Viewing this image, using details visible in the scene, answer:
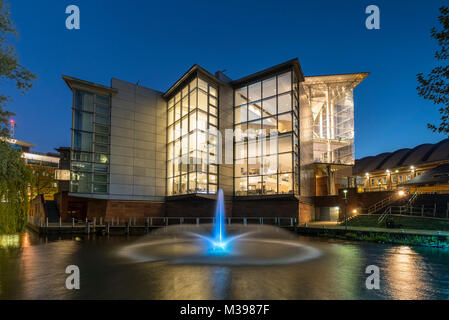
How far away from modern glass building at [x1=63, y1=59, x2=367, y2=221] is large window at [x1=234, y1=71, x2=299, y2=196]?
128 millimetres

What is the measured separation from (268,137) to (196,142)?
30.8ft

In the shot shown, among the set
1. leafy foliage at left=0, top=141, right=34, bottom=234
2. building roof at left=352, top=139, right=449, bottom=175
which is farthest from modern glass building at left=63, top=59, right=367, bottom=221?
leafy foliage at left=0, top=141, right=34, bottom=234

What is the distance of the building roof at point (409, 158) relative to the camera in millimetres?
43741

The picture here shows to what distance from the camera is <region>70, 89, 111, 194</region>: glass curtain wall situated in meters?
32.4

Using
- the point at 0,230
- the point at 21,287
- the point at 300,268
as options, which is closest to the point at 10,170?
the point at 0,230

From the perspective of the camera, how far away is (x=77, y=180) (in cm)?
3212

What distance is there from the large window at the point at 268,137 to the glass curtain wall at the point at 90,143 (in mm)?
18222

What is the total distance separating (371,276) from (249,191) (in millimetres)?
23439

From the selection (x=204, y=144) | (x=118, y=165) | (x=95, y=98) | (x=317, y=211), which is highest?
(x=95, y=98)

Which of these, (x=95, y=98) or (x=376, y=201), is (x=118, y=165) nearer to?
(x=95, y=98)

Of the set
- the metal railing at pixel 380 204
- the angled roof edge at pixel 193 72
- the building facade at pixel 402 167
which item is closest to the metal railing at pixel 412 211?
the metal railing at pixel 380 204

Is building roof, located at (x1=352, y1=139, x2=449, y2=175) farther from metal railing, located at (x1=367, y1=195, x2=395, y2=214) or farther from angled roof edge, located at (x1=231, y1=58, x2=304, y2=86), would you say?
angled roof edge, located at (x1=231, y1=58, x2=304, y2=86)

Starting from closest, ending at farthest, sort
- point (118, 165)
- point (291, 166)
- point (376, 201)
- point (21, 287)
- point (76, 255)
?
point (21, 287)
point (76, 255)
point (291, 166)
point (376, 201)
point (118, 165)

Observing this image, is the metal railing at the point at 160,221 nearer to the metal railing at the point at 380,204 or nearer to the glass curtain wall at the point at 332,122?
the metal railing at the point at 380,204
